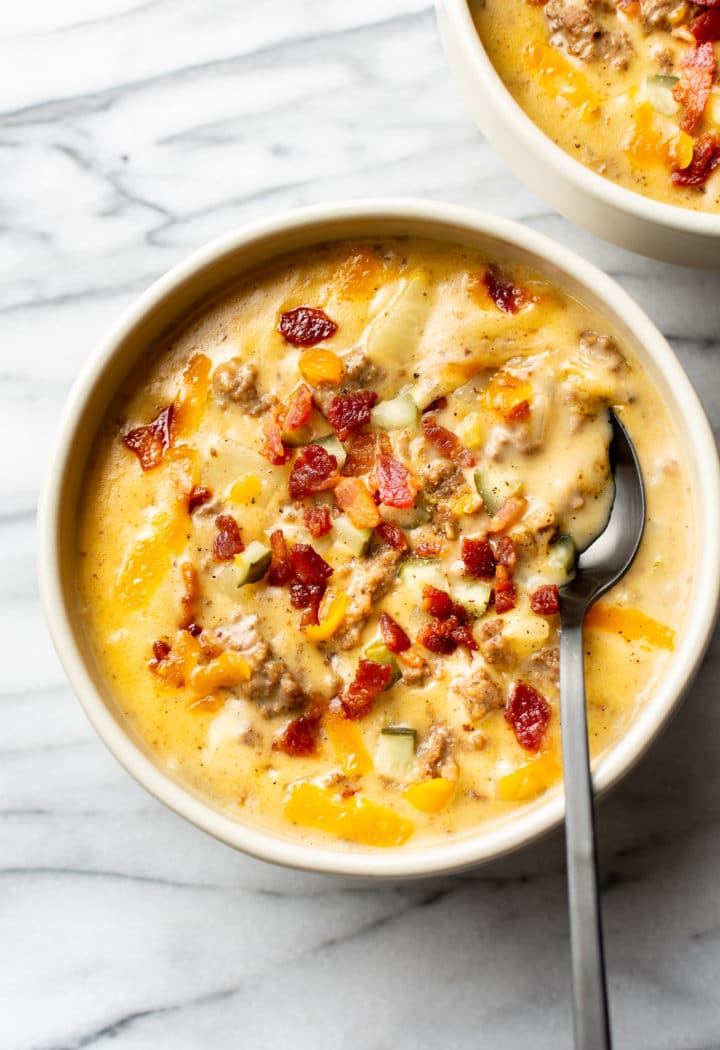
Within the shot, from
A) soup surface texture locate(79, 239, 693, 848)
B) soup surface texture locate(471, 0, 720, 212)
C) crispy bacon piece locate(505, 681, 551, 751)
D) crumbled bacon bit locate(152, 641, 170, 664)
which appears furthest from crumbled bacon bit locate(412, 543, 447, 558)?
soup surface texture locate(471, 0, 720, 212)

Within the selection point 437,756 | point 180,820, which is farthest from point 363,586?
point 180,820

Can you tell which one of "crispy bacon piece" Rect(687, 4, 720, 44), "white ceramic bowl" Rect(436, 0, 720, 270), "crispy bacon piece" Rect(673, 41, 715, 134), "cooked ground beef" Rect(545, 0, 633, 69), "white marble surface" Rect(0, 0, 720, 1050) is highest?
"crispy bacon piece" Rect(687, 4, 720, 44)

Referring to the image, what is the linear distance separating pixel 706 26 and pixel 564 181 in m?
0.55

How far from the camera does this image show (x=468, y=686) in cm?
250

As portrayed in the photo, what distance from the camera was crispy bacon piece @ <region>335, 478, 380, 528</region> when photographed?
256 centimetres

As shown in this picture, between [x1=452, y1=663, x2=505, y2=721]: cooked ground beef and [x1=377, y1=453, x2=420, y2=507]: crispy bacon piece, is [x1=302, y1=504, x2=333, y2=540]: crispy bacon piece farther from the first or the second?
[x1=452, y1=663, x2=505, y2=721]: cooked ground beef

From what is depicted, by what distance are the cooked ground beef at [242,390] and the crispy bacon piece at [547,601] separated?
2.46 ft

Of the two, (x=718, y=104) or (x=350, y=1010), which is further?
(x=350, y=1010)

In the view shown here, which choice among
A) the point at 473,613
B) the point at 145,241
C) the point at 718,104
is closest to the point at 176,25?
the point at 145,241

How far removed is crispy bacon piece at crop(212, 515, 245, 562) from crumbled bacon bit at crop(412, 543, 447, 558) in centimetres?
40

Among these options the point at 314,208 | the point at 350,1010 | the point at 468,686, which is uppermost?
the point at 314,208

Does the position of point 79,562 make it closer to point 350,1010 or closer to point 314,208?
point 314,208

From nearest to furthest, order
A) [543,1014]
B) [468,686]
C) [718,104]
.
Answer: [468,686] → [718,104] → [543,1014]

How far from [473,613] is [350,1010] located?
1182mm
